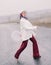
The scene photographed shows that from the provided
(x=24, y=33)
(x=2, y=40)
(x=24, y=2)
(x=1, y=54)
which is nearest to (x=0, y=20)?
(x=24, y=2)

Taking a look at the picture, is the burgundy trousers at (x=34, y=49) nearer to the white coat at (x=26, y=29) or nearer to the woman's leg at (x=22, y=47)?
the woman's leg at (x=22, y=47)

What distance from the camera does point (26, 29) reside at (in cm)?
1005

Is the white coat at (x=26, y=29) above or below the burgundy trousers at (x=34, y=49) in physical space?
above

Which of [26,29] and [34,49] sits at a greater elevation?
[26,29]

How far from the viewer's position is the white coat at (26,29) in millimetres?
10055

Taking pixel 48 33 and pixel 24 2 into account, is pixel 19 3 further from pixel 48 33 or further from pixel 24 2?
pixel 48 33

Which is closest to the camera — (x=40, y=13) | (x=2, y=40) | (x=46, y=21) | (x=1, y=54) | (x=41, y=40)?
(x=1, y=54)

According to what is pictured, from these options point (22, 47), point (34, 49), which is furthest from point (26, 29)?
point (34, 49)

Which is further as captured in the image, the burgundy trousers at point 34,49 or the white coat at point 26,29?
the burgundy trousers at point 34,49

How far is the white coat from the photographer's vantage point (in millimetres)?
10055

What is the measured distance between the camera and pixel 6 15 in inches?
862

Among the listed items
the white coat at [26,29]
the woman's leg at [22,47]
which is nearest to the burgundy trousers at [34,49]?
the woman's leg at [22,47]

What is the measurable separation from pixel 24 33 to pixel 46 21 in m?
9.87

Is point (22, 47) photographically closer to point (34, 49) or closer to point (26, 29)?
point (34, 49)
